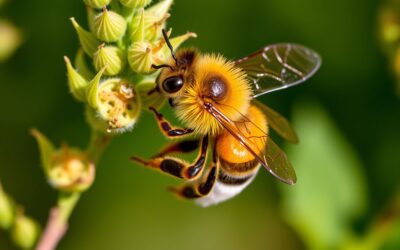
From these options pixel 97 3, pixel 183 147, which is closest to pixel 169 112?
pixel 183 147

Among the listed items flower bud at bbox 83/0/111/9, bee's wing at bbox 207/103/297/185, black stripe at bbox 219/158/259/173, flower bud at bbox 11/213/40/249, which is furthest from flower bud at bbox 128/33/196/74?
flower bud at bbox 11/213/40/249

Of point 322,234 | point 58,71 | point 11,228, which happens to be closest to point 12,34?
point 58,71

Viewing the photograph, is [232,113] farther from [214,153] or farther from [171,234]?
[171,234]

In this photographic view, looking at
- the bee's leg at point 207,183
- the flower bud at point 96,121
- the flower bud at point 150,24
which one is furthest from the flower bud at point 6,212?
the flower bud at point 150,24

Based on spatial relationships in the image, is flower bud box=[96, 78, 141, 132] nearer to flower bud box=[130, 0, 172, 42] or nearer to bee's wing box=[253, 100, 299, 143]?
flower bud box=[130, 0, 172, 42]

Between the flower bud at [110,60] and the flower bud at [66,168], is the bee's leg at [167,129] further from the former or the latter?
the flower bud at [66,168]

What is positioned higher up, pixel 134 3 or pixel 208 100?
pixel 134 3

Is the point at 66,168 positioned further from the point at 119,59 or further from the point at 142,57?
the point at 142,57
